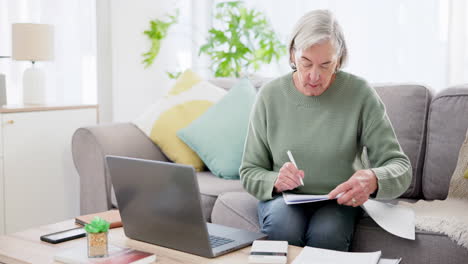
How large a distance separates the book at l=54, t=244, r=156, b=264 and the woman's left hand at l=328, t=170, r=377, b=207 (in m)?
0.55

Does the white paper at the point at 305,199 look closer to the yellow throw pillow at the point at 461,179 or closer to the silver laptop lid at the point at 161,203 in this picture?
the silver laptop lid at the point at 161,203

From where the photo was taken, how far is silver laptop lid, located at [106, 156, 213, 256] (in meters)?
1.38

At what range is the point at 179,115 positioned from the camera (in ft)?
8.91

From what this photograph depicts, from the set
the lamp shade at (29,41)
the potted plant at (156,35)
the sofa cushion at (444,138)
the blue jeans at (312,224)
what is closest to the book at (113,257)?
the blue jeans at (312,224)

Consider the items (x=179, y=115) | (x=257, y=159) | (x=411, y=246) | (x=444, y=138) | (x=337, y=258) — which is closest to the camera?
(x=337, y=258)

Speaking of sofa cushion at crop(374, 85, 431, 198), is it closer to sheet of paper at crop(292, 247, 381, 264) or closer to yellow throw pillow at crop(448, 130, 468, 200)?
yellow throw pillow at crop(448, 130, 468, 200)

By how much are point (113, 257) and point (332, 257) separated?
0.52 meters

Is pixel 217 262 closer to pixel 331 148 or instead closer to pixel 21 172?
pixel 331 148

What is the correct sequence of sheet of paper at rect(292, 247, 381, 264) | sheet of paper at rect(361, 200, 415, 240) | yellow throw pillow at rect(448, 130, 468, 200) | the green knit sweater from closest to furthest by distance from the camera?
sheet of paper at rect(292, 247, 381, 264) < sheet of paper at rect(361, 200, 415, 240) < the green knit sweater < yellow throw pillow at rect(448, 130, 468, 200)

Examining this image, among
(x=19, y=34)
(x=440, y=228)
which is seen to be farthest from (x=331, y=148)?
(x=19, y=34)

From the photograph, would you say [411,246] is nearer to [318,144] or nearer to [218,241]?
[318,144]

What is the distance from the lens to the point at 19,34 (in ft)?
9.59

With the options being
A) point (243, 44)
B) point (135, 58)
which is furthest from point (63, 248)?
point (135, 58)

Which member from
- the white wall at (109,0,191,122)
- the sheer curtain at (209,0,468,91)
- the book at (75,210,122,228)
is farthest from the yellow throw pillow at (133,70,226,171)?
the white wall at (109,0,191,122)
